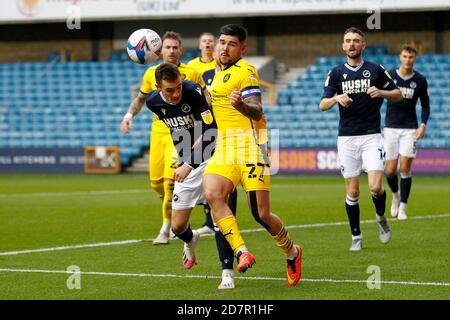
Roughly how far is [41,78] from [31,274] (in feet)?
97.9

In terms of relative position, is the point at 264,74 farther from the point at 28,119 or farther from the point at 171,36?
the point at 171,36

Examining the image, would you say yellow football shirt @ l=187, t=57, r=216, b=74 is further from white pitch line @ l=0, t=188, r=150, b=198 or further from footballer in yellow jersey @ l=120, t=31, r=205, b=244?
white pitch line @ l=0, t=188, r=150, b=198

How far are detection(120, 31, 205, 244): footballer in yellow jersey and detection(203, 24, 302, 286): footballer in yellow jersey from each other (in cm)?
314

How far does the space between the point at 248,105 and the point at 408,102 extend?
7857 mm

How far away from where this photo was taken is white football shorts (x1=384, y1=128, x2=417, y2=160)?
1598 cm

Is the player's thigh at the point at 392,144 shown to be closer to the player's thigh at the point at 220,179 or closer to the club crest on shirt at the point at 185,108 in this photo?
the club crest on shirt at the point at 185,108

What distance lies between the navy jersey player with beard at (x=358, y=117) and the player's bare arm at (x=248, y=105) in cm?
318

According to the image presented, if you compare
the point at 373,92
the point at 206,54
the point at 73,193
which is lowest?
the point at 73,193

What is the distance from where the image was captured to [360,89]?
469 inches

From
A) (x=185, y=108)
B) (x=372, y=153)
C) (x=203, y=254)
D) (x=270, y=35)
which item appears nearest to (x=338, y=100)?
(x=372, y=153)

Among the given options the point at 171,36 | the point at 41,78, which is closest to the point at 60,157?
the point at 41,78

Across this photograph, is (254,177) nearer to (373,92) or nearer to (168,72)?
(168,72)

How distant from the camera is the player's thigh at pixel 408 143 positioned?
1598 centimetres

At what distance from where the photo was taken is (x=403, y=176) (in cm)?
1605
